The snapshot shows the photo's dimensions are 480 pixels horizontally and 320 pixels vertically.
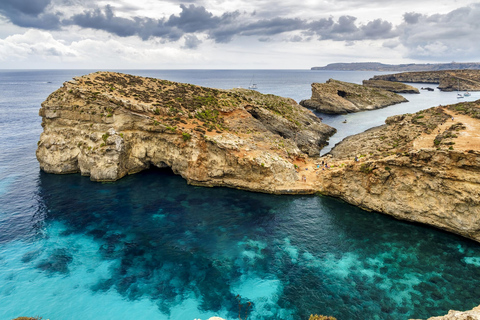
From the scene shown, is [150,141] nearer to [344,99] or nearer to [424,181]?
[424,181]

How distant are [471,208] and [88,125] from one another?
6220cm

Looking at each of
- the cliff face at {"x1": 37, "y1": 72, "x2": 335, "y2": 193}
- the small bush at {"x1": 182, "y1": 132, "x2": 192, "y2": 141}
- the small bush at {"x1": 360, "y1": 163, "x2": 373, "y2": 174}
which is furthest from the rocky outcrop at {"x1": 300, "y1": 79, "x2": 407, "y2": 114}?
the small bush at {"x1": 182, "y1": 132, "x2": 192, "y2": 141}

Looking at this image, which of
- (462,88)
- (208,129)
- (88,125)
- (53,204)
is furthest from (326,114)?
(462,88)

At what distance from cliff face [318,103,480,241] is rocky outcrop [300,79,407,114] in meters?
68.6

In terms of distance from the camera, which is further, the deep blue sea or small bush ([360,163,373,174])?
small bush ([360,163,373,174])

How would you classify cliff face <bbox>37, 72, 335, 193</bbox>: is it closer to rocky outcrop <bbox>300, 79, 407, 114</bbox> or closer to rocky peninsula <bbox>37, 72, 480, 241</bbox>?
rocky peninsula <bbox>37, 72, 480, 241</bbox>

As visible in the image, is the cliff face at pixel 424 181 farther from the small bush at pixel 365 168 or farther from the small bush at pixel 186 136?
the small bush at pixel 186 136

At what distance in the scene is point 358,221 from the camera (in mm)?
37750

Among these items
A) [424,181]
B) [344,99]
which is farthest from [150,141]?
[344,99]

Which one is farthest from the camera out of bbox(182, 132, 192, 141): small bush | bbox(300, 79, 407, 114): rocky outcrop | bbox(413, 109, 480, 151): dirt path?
bbox(300, 79, 407, 114): rocky outcrop

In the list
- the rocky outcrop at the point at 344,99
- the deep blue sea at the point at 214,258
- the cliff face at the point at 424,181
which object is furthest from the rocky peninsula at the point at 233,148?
the rocky outcrop at the point at 344,99

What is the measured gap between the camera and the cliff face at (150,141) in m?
47.5

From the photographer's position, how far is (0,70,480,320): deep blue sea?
24656 millimetres

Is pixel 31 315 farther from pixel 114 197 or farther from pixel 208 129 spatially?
pixel 208 129
